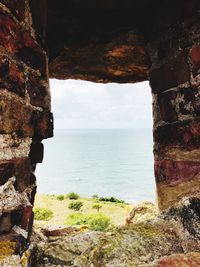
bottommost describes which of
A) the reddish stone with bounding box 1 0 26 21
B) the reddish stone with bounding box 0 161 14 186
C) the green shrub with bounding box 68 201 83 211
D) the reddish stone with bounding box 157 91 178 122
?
the green shrub with bounding box 68 201 83 211

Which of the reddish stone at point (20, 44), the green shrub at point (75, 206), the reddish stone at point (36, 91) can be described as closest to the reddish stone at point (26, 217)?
the reddish stone at point (36, 91)

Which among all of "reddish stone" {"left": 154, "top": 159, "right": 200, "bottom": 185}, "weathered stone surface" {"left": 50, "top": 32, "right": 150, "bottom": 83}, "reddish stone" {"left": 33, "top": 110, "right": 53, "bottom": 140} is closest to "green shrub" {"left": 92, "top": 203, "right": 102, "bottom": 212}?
"weathered stone surface" {"left": 50, "top": 32, "right": 150, "bottom": 83}

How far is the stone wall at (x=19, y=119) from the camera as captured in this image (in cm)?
102

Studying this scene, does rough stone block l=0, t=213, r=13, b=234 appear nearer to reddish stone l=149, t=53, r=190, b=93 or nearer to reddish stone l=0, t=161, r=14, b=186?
reddish stone l=0, t=161, r=14, b=186

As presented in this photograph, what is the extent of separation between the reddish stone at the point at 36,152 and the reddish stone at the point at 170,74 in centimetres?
68

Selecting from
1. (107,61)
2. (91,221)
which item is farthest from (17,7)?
(91,221)

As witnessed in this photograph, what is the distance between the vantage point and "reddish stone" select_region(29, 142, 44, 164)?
1.26 meters

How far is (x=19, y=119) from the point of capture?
1.12m

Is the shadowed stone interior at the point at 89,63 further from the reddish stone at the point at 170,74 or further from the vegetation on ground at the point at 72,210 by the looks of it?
the vegetation on ground at the point at 72,210

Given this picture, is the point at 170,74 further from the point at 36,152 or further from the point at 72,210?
the point at 72,210

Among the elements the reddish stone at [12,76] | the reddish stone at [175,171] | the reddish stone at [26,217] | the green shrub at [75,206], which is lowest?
the green shrub at [75,206]

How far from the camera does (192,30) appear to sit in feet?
4.74

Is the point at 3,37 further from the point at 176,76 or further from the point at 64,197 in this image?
the point at 64,197

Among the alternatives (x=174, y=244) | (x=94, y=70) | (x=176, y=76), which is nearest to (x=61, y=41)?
(x=94, y=70)
